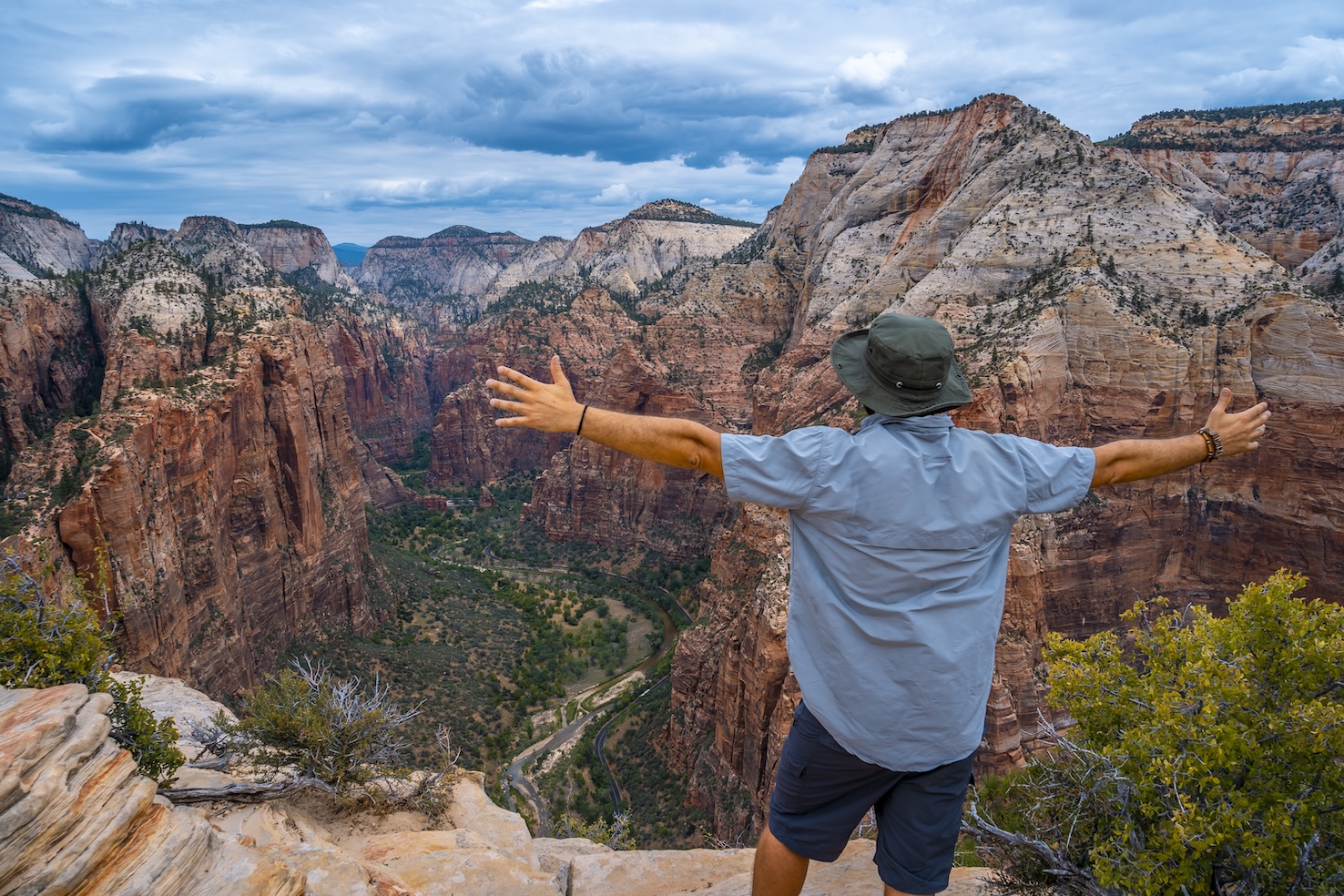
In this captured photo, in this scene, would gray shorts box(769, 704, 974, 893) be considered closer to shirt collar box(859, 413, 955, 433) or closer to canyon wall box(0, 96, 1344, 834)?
shirt collar box(859, 413, 955, 433)

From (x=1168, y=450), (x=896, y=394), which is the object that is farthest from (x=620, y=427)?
(x=1168, y=450)

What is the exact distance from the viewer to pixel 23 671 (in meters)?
6.75

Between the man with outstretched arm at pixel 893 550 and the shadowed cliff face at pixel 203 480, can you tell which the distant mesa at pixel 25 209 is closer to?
the shadowed cliff face at pixel 203 480

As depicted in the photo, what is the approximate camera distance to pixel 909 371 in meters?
3.80

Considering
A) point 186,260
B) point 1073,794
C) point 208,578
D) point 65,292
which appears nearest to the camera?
point 1073,794

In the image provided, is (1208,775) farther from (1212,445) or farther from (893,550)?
(893,550)

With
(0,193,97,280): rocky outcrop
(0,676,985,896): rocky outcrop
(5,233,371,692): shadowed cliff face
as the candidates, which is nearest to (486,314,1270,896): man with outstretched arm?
(0,676,985,896): rocky outcrop

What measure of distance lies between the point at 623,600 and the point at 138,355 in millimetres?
39086

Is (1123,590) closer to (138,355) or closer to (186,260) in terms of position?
(138,355)

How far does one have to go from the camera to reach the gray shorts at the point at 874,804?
423cm

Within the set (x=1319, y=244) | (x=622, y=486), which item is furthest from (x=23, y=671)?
(x=1319, y=244)

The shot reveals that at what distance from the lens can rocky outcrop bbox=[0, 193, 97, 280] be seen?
9178cm

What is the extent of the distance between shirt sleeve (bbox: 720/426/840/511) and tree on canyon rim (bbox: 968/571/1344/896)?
13.2 feet

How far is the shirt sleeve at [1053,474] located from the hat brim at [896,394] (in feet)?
1.65
